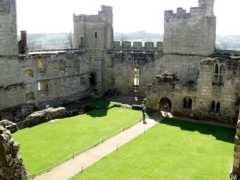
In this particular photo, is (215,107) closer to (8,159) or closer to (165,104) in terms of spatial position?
(165,104)

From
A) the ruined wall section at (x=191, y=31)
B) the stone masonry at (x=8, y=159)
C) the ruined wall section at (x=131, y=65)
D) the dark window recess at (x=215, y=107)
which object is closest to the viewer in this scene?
the stone masonry at (x=8, y=159)

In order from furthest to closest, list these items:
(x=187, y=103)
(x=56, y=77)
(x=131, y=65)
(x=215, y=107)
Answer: (x=131, y=65), (x=56, y=77), (x=187, y=103), (x=215, y=107)

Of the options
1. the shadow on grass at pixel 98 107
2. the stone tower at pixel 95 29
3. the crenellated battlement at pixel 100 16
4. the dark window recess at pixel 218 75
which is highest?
the crenellated battlement at pixel 100 16

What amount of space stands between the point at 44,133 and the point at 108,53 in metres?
12.7

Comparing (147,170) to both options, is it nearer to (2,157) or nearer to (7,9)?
(2,157)

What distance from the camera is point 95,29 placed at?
110ft

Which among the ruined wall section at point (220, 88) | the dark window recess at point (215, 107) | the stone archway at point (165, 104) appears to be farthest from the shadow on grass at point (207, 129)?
the stone archway at point (165, 104)

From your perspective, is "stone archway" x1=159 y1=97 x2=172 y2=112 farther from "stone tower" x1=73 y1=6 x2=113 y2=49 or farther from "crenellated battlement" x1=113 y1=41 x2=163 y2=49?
"stone tower" x1=73 y1=6 x2=113 y2=49

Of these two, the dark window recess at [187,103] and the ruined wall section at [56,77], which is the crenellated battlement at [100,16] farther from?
the dark window recess at [187,103]

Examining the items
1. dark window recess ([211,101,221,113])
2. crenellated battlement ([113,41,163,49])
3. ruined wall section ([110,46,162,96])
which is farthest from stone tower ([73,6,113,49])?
dark window recess ([211,101,221,113])

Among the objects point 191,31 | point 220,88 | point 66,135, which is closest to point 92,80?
point 191,31

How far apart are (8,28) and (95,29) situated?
9.49 meters

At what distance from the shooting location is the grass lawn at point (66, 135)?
750 inches

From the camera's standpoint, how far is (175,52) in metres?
29.8
